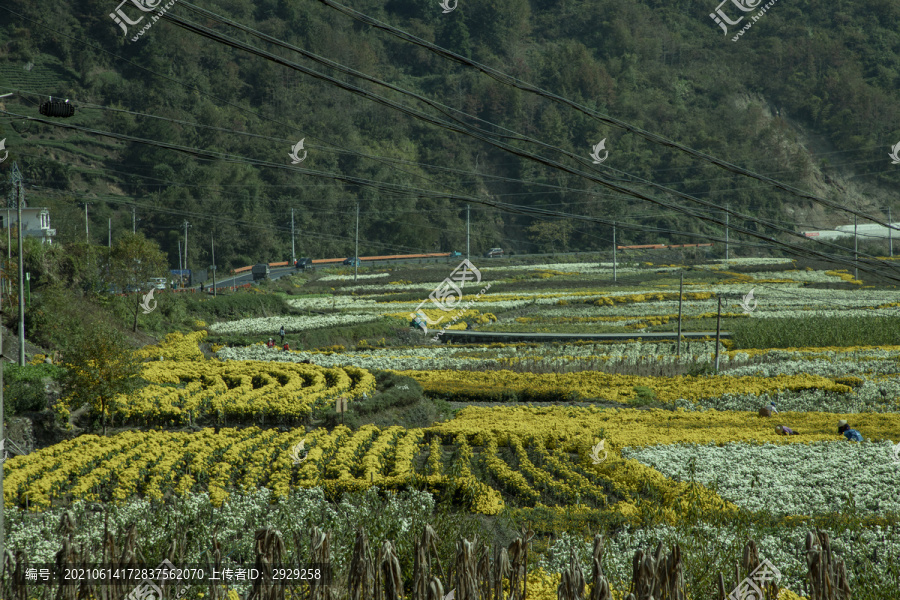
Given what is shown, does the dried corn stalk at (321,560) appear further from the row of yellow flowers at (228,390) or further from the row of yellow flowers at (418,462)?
the row of yellow flowers at (228,390)

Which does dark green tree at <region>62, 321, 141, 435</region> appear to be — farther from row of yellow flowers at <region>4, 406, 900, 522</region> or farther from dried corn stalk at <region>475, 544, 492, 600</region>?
dried corn stalk at <region>475, 544, 492, 600</region>

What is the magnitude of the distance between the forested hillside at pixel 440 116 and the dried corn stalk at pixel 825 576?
4454 centimetres

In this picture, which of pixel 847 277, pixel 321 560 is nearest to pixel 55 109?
pixel 321 560

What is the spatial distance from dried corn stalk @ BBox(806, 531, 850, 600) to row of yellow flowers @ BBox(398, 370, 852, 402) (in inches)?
584

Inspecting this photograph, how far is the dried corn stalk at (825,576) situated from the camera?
5.81 metres

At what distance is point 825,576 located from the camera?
5797mm

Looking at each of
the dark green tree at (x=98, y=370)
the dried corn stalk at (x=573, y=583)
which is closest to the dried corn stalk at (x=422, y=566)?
the dried corn stalk at (x=573, y=583)

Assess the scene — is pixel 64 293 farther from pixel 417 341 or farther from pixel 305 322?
pixel 417 341

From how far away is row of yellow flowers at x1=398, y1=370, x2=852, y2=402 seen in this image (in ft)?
68.5

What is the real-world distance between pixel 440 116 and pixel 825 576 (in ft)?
356

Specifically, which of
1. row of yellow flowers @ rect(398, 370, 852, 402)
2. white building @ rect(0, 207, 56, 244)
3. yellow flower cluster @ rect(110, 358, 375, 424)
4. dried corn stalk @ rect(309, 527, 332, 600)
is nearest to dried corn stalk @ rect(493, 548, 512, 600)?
dried corn stalk @ rect(309, 527, 332, 600)

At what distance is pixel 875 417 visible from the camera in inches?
679

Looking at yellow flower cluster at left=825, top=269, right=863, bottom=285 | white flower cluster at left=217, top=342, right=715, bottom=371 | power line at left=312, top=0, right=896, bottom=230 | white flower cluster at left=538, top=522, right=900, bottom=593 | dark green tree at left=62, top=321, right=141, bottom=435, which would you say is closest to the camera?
power line at left=312, top=0, right=896, bottom=230

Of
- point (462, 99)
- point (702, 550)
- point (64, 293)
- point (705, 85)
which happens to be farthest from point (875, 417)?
point (705, 85)
